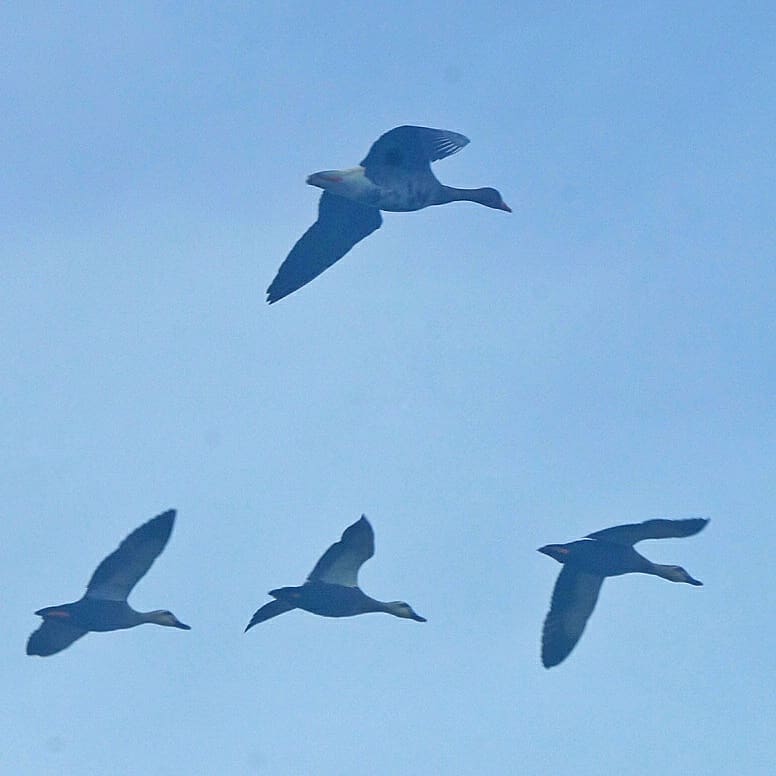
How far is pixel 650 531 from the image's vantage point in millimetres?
35250

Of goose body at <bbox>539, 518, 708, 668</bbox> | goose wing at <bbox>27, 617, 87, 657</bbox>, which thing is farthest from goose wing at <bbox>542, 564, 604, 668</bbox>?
goose wing at <bbox>27, 617, 87, 657</bbox>

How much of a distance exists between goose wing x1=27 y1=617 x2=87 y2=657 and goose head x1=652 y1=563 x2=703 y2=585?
9.88 m

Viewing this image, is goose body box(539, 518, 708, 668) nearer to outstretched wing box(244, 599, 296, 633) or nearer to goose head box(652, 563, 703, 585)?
goose head box(652, 563, 703, 585)

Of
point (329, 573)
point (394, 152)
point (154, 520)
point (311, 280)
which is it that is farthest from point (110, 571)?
point (394, 152)

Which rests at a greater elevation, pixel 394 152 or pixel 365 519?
pixel 394 152

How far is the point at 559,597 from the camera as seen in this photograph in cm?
3659

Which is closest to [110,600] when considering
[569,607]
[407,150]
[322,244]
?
[322,244]

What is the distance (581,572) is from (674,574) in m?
Result: 1.96

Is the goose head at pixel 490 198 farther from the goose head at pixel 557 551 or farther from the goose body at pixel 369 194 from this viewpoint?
the goose head at pixel 557 551

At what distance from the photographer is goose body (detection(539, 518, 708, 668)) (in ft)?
118

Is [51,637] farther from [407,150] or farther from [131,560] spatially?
[407,150]

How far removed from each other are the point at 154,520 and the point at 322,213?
19.0 feet

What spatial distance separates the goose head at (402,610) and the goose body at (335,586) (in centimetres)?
95

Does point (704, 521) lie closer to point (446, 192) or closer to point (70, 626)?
point (446, 192)
